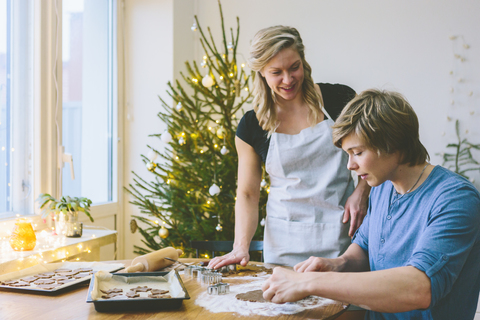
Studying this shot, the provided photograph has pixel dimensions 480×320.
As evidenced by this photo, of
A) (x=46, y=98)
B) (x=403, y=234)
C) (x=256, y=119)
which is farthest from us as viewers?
(x=46, y=98)

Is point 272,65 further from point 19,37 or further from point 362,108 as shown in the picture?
point 19,37

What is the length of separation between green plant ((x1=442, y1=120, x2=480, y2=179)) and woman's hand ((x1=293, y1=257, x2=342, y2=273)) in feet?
7.29

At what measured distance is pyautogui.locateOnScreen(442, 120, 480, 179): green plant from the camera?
10.5ft

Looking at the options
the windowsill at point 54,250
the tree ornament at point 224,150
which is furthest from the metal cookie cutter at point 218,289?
the tree ornament at point 224,150

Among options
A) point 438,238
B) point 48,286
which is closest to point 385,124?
point 438,238

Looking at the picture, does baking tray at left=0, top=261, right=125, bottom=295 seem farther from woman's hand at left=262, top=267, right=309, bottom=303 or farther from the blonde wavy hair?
the blonde wavy hair

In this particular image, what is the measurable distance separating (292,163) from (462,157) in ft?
6.83

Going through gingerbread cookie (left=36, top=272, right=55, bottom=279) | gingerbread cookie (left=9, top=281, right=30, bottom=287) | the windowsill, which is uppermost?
gingerbread cookie (left=9, top=281, right=30, bottom=287)

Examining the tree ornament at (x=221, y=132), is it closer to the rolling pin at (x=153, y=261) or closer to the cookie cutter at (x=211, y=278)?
the rolling pin at (x=153, y=261)

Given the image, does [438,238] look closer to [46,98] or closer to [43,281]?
[43,281]

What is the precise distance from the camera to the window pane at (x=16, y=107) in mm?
2479

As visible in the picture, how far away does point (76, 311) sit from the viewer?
1192 millimetres

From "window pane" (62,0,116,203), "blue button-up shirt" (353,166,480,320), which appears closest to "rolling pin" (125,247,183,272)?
"blue button-up shirt" (353,166,480,320)

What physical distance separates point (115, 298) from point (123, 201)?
2551 mm
